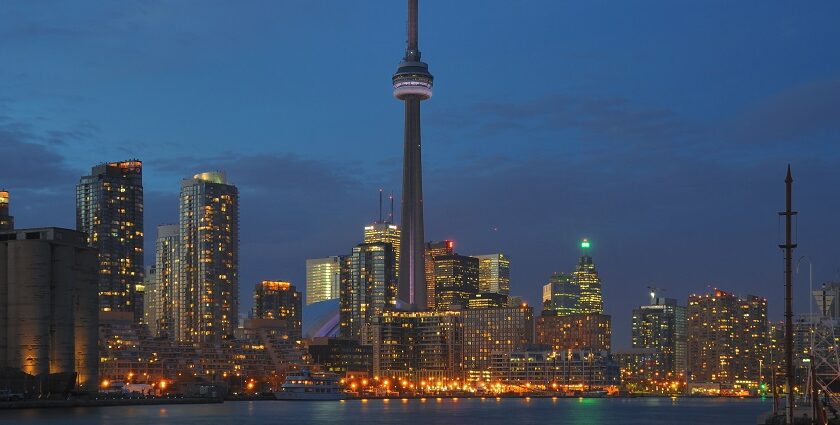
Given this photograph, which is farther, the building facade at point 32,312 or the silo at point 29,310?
the building facade at point 32,312

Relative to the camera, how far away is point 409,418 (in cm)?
19625

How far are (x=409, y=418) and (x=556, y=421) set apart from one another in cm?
2244

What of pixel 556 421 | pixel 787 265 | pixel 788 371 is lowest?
pixel 556 421

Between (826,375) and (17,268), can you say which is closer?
(826,375)

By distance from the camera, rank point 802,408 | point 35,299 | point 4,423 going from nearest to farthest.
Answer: point 802,408 < point 4,423 < point 35,299

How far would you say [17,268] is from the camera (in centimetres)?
19800

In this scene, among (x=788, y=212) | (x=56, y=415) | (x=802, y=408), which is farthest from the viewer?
(x=56, y=415)

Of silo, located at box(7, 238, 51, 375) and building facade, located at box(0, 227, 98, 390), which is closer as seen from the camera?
silo, located at box(7, 238, 51, 375)

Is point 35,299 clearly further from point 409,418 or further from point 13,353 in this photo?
point 409,418

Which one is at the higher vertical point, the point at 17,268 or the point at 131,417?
the point at 17,268

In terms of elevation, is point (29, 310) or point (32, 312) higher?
point (29, 310)

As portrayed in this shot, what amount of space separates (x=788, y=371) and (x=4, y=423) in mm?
101058

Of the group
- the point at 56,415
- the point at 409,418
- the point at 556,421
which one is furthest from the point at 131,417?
the point at 556,421

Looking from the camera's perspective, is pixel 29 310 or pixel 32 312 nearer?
pixel 32 312
